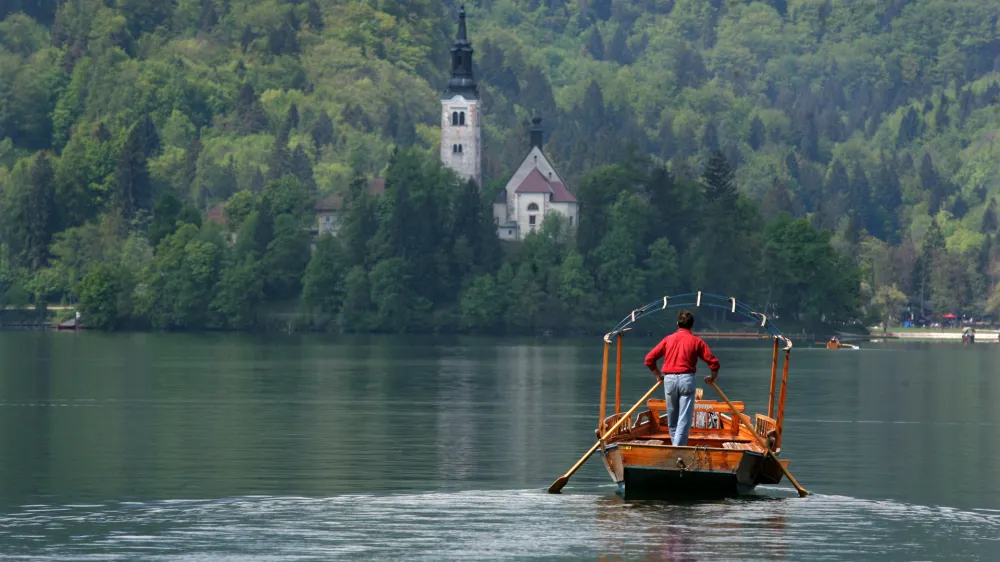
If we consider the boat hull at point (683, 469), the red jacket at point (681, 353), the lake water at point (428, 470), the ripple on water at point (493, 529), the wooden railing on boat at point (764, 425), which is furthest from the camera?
the wooden railing on boat at point (764, 425)

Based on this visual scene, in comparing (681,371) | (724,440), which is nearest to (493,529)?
(681,371)

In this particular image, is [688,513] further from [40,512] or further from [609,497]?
[40,512]

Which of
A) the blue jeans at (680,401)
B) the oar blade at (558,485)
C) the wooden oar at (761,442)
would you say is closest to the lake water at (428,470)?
the oar blade at (558,485)

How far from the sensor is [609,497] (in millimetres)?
45656

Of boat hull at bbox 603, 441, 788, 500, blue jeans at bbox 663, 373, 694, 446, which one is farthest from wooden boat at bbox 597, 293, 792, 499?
blue jeans at bbox 663, 373, 694, 446

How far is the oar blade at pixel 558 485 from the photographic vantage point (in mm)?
45625

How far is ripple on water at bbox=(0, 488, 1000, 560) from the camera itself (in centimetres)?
3778

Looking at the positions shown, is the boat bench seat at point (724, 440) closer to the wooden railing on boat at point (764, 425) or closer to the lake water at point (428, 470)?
the wooden railing on boat at point (764, 425)

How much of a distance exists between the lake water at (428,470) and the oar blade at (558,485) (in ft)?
0.84

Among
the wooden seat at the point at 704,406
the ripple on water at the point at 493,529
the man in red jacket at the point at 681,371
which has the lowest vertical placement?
the ripple on water at the point at 493,529

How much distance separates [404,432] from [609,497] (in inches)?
906

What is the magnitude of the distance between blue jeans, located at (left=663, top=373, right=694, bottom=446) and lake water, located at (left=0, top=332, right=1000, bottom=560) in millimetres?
1641

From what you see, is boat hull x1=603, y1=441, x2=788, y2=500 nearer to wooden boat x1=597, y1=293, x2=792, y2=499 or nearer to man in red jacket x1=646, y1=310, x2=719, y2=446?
wooden boat x1=597, y1=293, x2=792, y2=499

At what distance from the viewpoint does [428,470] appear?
177 ft
